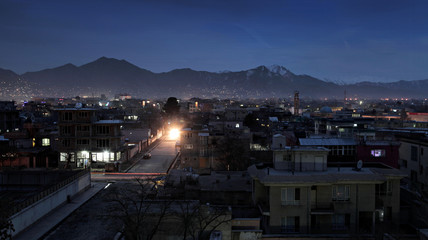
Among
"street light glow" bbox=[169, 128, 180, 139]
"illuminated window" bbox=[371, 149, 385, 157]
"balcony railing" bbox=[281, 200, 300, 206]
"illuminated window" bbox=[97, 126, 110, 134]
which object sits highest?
→ "illuminated window" bbox=[97, 126, 110, 134]

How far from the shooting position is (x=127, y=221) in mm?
11906

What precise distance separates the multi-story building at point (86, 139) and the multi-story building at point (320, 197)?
2265cm

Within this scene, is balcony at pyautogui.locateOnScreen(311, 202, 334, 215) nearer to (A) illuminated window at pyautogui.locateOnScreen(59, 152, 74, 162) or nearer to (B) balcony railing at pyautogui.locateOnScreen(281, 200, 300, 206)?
(B) balcony railing at pyautogui.locateOnScreen(281, 200, 300, 206)

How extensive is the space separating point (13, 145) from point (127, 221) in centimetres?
2770

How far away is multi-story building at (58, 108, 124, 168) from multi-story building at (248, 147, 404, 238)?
2265 cm

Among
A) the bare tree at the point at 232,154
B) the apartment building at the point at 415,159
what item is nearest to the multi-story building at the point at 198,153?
the bare tree at the point at 232,154

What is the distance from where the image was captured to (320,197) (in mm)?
15078


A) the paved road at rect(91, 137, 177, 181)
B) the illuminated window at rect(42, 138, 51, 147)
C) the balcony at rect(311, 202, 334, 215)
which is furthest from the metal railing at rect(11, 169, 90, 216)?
the illuminated window at rect(42, 138, 51, 147)

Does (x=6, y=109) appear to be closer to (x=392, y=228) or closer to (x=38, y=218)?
(x=38, y=218)

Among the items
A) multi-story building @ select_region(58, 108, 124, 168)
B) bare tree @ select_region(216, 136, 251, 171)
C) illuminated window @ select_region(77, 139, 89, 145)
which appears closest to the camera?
bare tree @ select_region(216, 136, 251, 171)

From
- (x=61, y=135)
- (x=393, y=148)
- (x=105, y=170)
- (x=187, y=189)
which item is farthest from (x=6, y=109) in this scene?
(x=393, y=148)

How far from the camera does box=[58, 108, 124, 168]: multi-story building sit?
3447 centimetres

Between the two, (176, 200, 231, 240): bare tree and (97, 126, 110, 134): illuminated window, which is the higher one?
(97, 126, 110, 134): illuminated window

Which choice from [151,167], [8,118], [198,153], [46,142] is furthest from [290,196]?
[8,118]
